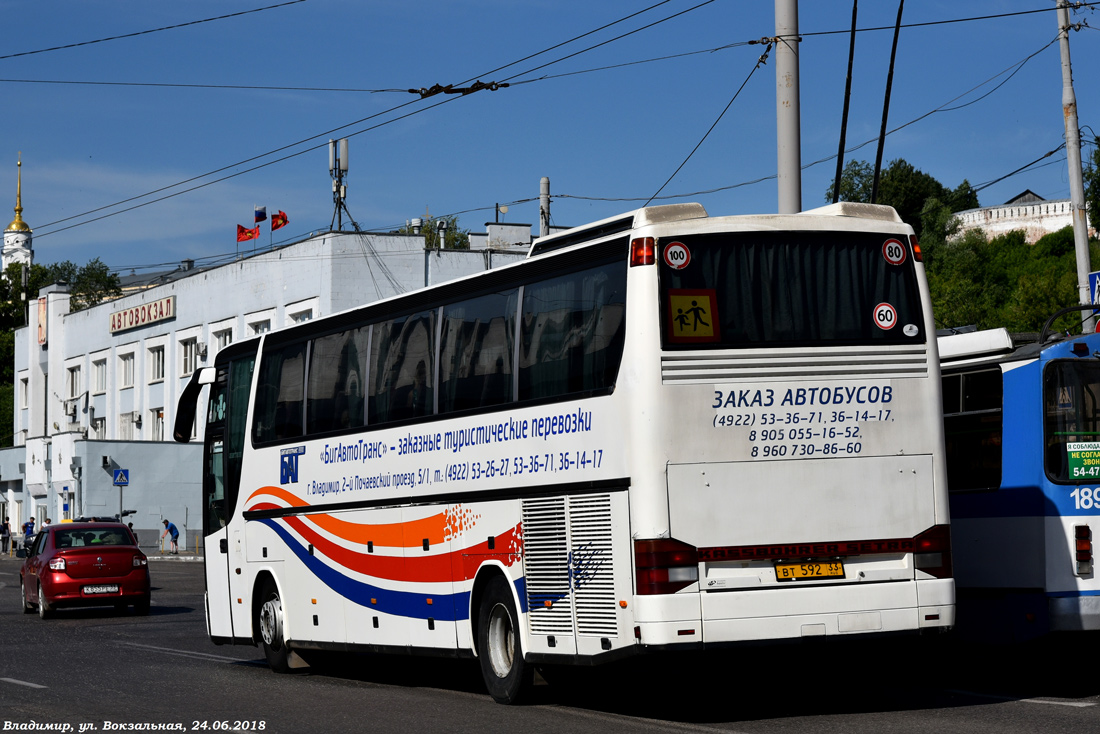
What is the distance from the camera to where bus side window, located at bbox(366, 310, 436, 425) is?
42.8 feet

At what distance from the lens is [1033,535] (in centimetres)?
1209

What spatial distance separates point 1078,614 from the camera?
11.7m

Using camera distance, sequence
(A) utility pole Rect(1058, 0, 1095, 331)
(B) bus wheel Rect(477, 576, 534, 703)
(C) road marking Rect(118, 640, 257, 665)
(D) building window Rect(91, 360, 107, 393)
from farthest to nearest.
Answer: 1. (D) building window Rect(91, 360, 107, 393)
2. (A) utility pole Rect(1058, 0, 1095, 331)
3. (C) road marking Rect(118, 640, 257, 665)
4. (B) bus wheel Rect(477, 576, 534, 703)

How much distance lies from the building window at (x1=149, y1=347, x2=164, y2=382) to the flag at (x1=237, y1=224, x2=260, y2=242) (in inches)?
238

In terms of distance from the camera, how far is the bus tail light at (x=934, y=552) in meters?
10.7

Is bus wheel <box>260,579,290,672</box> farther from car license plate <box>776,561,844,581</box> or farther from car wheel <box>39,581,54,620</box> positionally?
car wheel <box>39,581,54,620</box>

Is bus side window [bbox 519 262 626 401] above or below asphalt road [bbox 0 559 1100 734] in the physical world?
above

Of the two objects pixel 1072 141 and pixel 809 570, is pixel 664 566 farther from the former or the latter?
pixel 1072 141

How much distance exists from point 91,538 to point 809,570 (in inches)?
738

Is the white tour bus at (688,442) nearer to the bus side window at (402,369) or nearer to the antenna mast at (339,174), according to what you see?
the bus side window at (402,369)

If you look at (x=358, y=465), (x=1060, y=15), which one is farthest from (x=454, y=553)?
(x=1060, y=15)

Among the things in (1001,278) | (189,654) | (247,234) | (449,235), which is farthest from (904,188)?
(189,654)

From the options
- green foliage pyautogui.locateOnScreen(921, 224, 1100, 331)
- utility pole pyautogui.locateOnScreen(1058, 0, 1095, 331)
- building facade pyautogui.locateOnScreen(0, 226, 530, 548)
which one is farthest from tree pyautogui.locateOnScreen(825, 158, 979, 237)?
utility pole pyautogui.locateOnScreen(1058, 0, 1095, 331)

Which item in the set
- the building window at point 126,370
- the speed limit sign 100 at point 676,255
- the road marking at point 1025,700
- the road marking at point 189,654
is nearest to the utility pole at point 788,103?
the speed limit sign 100 at point 676,255
